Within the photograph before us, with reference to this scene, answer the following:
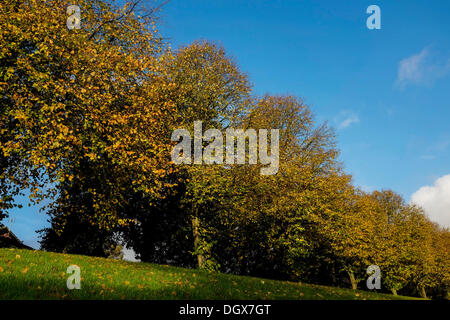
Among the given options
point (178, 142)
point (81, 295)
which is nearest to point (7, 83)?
point (81, 295)

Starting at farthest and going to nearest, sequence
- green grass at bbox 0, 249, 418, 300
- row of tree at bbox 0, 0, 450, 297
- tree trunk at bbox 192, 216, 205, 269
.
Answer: tree trunk at bbox 192, 216, 205, 269 < row of tree at bbox 0, 0, 450, 297 < green grass at bbox 0, 249, 418, 300

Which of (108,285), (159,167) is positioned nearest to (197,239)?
(159,167)

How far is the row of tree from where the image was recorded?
639 inches

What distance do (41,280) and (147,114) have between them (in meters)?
9.93

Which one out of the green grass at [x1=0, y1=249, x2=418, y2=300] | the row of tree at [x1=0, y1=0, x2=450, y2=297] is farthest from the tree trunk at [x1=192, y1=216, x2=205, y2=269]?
the green grass at [x1=0, y1=249, x2=418, y2=300]

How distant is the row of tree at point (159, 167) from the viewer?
1623cm

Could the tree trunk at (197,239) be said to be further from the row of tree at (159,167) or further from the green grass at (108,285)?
the green grass at (108,285)

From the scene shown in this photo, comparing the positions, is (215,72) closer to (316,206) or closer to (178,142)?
(178,142)

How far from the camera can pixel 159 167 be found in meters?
20.7

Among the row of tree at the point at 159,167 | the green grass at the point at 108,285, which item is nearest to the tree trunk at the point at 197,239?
the row of tree at the point at 159,167

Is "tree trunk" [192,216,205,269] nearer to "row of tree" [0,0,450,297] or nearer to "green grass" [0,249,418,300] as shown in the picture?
"row of tree" [0,0,450,297]

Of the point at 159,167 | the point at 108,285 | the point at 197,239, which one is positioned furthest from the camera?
the point at 197,239

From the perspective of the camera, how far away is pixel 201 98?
29.2 metres

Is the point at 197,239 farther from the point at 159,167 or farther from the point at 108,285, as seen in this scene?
the point at 108,285
